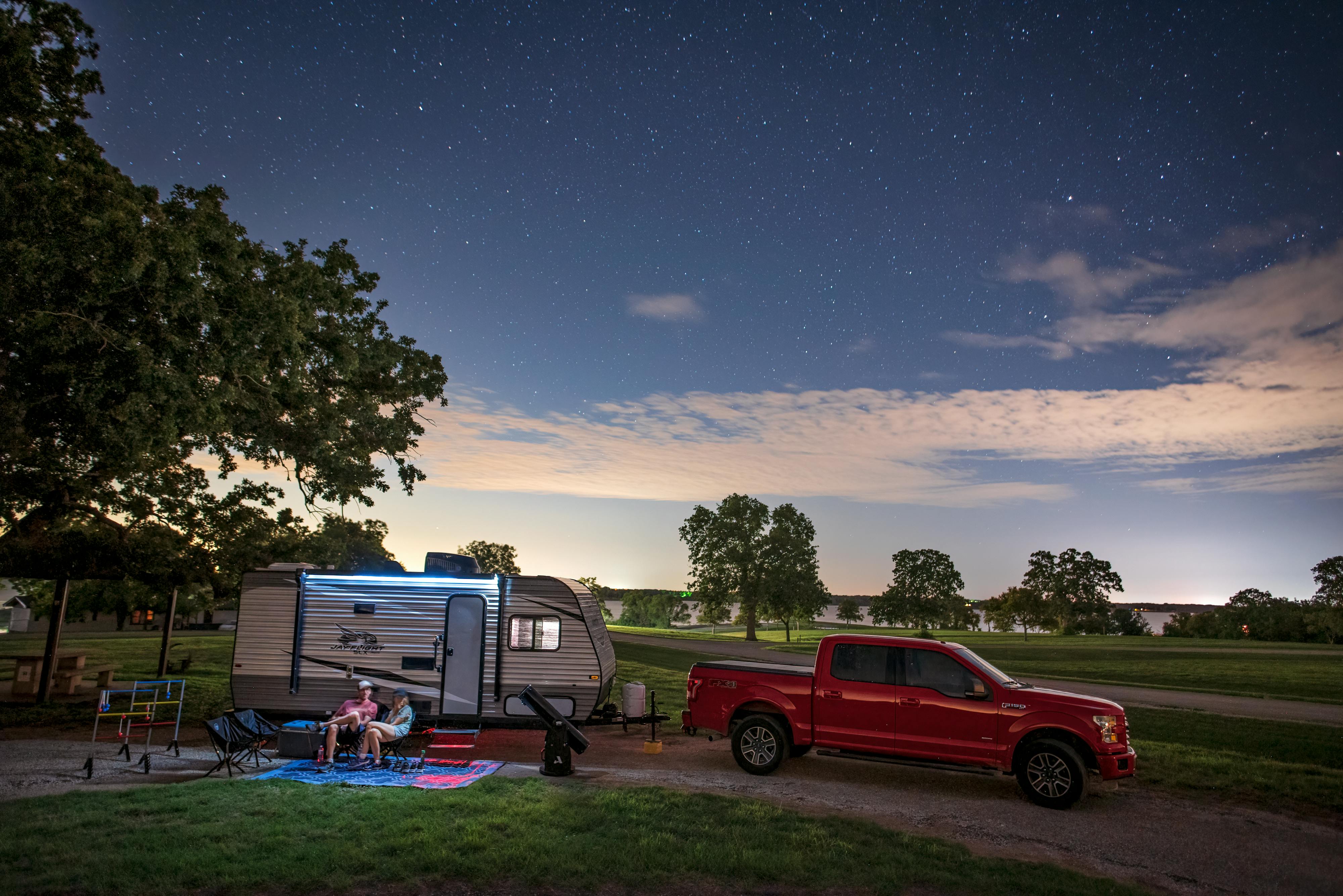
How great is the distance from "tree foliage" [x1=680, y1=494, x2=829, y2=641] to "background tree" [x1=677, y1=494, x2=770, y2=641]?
4 centimetres

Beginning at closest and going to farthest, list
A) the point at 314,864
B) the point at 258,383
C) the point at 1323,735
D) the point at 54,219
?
the point at 314,864, the point at 54,219, the point at 258,383, the point at 1323,735

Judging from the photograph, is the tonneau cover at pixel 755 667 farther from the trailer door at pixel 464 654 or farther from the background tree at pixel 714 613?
the background tree at pixel 714 613

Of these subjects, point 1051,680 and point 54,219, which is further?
point 1051,680

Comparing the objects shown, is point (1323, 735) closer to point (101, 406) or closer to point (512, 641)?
point (512, 641)

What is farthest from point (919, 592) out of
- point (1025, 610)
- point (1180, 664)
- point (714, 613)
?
point (1180, 664)

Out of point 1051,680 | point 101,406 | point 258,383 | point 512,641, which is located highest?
point 258,383

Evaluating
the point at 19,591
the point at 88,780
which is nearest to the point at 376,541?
the point at 19,591

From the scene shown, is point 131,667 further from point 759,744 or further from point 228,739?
point 759,744

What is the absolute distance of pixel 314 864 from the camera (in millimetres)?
6676

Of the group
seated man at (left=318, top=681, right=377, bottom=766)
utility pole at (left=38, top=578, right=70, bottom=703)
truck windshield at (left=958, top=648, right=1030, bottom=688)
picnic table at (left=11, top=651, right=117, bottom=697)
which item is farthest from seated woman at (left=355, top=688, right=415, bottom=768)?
picnic table at (left=11, top=651, right=117, bottom=697)

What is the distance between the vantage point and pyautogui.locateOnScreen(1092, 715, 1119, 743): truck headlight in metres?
9.55

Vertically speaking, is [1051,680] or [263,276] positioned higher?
[263,276]

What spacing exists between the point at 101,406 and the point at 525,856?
10356mm

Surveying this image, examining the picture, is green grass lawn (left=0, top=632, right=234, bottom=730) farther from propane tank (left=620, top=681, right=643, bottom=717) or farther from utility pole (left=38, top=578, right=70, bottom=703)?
propane tank (left=620, top=681, right=643, bottom=717)
